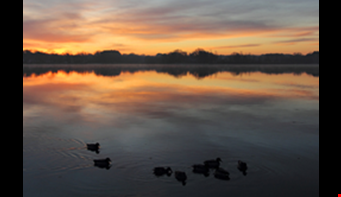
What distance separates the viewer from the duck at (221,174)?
28.0 feet

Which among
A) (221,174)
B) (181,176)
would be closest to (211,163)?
(221,174)

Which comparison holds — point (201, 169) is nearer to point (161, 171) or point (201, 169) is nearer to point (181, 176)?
point (181, 176)

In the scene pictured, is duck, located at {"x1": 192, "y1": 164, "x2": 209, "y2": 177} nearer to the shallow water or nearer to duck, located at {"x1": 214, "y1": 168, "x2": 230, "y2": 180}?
the shallow water

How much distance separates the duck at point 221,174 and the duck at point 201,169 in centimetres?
30

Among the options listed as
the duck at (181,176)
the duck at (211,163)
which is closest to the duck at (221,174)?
the duck at (211,163)

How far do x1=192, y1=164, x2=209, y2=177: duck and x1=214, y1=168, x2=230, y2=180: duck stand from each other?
0.30 m

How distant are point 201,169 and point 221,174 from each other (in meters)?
0.66

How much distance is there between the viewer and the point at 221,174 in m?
8.56

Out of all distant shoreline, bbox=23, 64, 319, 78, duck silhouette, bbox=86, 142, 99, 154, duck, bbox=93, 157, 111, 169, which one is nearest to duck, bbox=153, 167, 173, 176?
duck, bbox=93, 157, 111, 169

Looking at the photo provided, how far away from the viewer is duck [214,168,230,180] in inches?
336

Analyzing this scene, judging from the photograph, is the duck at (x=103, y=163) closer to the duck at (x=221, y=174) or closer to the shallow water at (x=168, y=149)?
the shallow water at (x=168, y=149)
